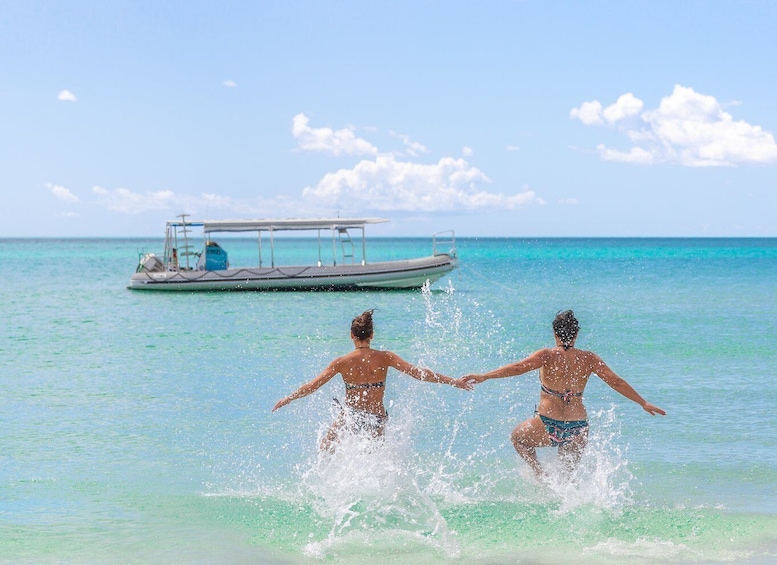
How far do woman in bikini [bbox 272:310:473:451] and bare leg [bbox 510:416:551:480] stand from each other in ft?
1.85

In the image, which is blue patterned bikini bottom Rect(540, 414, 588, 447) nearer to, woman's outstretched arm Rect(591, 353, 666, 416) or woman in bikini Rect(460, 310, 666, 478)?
woman in bikini Rect(460, 310, 666, 478)

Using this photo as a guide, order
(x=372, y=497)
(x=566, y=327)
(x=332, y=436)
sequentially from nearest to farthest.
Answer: (x=566, y=327), (x=332, y=436), (x=372, y=497)

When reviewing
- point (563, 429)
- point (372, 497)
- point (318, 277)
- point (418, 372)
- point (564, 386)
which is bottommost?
point (372, 497)

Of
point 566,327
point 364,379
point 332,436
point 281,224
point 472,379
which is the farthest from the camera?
point 281,224

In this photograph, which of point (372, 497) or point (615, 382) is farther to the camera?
point (372, 497)

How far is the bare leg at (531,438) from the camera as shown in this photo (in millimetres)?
6789

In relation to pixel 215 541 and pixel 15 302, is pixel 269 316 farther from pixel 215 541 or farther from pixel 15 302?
pixel 215 541

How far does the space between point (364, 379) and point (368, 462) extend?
0.80m

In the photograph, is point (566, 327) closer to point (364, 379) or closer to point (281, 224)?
point (364, 379)

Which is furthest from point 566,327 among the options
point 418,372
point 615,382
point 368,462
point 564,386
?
point 368,462

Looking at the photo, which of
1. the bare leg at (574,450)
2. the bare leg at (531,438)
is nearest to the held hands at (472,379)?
the bare leg at (531,438)

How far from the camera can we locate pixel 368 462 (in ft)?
23.2

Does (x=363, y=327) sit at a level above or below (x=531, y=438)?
above

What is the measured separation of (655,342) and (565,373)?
1306cm
